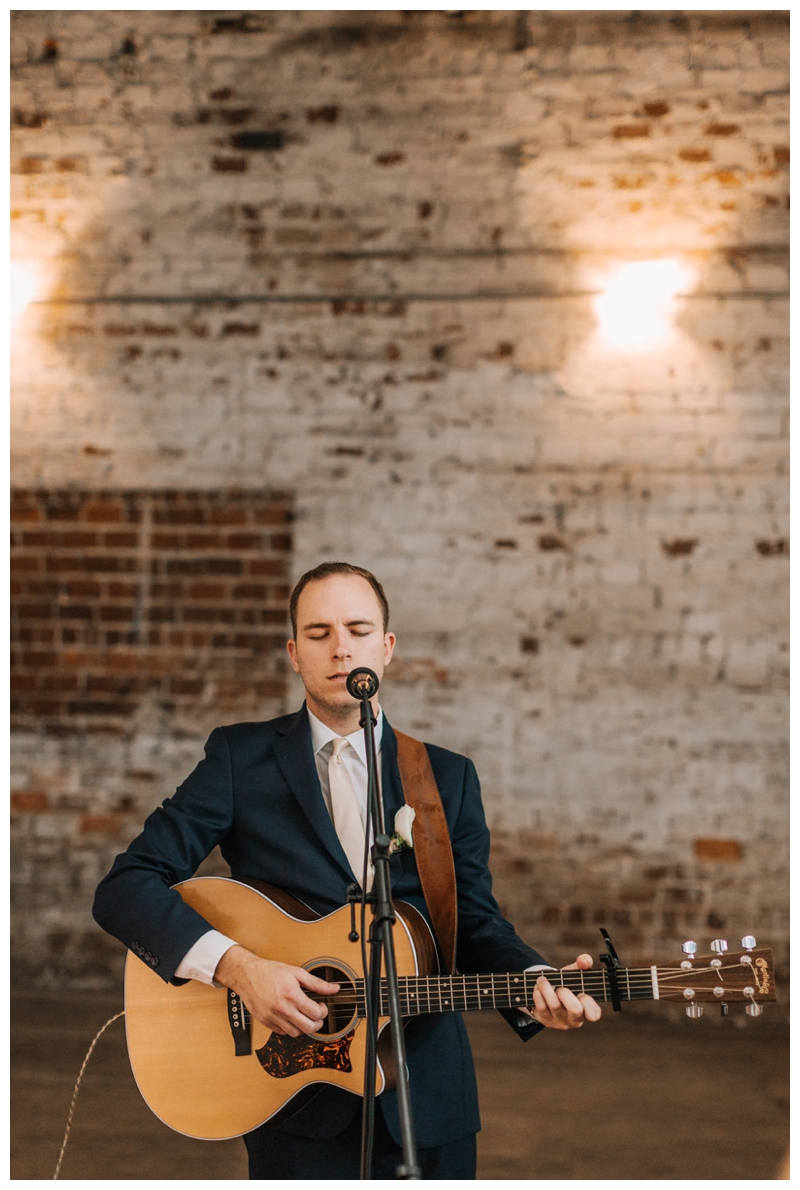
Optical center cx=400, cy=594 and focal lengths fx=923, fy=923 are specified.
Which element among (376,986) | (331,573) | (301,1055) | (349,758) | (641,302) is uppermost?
(641,302)

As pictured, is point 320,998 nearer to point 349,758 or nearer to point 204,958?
point 204,958

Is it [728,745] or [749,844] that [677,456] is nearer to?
[728,745]

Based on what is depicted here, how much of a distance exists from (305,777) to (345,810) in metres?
0.12

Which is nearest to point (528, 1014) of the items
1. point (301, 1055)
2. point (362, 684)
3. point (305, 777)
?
point (301, 1055)

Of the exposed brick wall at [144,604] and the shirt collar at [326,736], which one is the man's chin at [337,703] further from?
the exposed brick wall at [144,604]

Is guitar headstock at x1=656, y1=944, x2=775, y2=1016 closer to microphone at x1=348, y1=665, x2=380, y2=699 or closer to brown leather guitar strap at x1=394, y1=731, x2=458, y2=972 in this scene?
brown leather guitar strap at x1=394, y1=731, x2=458, y2=972

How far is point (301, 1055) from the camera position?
187cm

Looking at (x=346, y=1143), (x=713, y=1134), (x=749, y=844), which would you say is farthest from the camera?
(x=749, y=844)

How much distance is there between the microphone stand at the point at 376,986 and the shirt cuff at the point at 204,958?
1.29 feet

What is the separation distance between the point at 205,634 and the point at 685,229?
294 centimetres

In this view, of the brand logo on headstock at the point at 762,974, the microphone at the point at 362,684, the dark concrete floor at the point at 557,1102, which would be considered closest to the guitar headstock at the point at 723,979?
the brand logo on headstock at the point at 762,974

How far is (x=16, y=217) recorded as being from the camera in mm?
4480

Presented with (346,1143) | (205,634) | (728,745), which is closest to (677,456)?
(728,745)

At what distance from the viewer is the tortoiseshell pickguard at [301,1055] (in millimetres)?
1845
